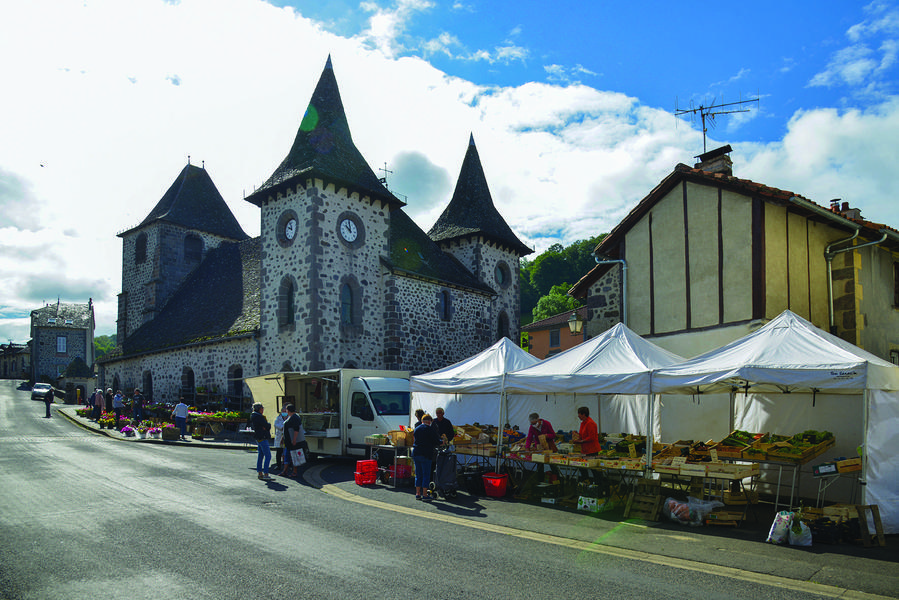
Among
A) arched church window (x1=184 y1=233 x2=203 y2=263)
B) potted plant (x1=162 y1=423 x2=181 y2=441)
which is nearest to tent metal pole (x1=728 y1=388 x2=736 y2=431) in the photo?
potted plant (x1=162 y1=423 x2=181 y2=441)

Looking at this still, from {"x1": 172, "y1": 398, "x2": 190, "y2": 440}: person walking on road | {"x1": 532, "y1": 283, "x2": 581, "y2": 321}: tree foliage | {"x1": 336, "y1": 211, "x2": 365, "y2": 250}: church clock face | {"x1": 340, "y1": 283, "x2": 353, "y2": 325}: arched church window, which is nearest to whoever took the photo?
{"x1": 172, "y1": 398, "x2": 190, "y2": 440}: person walking on road

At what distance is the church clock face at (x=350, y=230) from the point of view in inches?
873

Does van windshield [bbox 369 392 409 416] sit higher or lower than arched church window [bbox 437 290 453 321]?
lower

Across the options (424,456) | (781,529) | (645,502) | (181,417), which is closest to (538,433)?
(424,456)

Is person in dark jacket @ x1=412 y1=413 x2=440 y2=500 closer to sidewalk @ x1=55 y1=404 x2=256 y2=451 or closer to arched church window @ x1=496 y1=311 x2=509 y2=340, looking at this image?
sidewalk @ x1=55 y1=404 x2=256 y2=451

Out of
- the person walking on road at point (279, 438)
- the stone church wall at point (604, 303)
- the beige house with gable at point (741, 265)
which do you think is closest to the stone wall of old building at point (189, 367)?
the person walking on road at point (279, 438)

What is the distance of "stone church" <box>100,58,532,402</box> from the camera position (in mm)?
21516

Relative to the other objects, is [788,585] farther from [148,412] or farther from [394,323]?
[148,412]

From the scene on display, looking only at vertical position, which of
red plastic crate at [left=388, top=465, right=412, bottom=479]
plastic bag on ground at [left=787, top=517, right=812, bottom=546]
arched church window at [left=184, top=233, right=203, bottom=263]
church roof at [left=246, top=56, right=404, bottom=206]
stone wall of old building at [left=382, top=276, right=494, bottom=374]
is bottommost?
red plastic crate at [left=388, top=465, right=412, bottom=479]

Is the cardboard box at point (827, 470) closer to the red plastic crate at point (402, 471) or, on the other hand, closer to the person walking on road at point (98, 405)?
the red plastic crate at point (402, 471)

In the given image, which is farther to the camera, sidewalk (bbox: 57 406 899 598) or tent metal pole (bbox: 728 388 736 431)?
tent metal pole (bbox: 728 388 736 431)

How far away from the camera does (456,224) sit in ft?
97.0

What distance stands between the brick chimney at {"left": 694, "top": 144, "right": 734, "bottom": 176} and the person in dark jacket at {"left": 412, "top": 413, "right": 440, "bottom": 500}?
9.57 m

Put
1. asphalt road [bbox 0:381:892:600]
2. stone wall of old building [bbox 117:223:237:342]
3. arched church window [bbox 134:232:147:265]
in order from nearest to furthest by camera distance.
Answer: asphalt road [bbox 0:381:892:600] → stone wall of old building [bbox 117:223:237:342] → arched church window [bbox 134:232:147:265]
